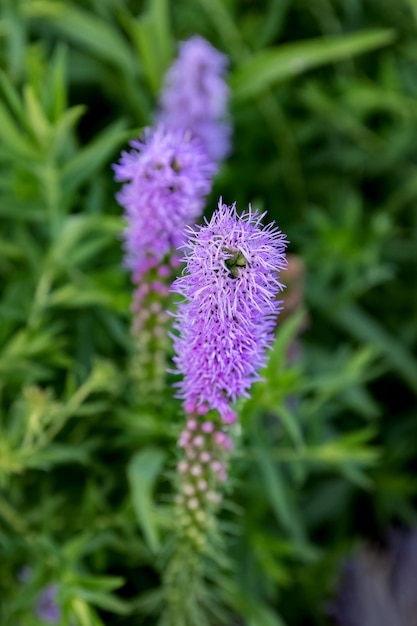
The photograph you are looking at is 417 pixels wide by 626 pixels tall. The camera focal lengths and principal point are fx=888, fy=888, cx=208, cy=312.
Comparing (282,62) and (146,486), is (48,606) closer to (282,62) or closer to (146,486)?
(146,486)

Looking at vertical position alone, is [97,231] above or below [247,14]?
below

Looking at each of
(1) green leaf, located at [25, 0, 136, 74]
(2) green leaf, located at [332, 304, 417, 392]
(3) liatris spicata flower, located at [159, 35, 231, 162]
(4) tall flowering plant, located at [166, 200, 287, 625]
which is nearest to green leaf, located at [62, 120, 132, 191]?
(3) liatris spicata flower, located at [159, 35, 231, 162]

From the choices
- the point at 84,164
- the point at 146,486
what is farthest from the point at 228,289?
the point at 84,164

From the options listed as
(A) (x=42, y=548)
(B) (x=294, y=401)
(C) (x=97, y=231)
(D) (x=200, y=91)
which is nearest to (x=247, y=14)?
(D) (x=200, y=91)

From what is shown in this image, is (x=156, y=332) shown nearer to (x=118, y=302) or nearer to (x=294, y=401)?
(x=118, y=302)

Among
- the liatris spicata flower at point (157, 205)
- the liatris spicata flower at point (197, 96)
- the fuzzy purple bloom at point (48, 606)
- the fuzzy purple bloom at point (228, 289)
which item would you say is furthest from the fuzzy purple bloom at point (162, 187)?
the fuzzy purple bloom at point (48, 606)

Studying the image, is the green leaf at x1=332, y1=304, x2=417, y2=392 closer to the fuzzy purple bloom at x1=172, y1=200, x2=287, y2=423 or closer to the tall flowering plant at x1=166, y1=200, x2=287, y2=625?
the tall flowering plant at x1=166, y1=200, x2=287, y2=625
